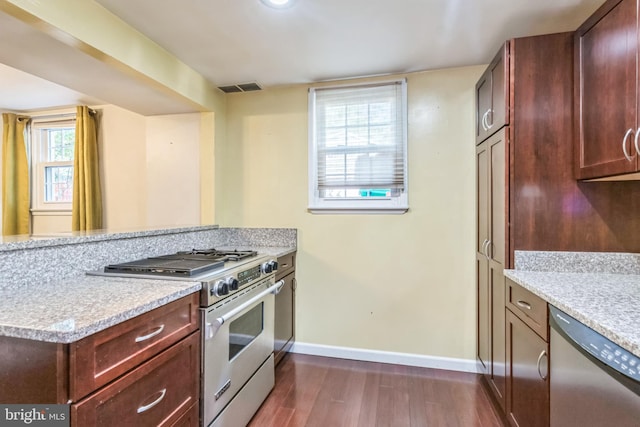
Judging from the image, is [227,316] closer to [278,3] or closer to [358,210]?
[358,210]

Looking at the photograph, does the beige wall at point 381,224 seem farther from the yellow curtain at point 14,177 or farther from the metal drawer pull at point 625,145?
the yellow curtain at point 14,177

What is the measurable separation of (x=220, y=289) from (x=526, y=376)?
1548 mm

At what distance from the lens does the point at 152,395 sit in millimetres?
1146

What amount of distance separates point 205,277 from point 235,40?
1.53 m

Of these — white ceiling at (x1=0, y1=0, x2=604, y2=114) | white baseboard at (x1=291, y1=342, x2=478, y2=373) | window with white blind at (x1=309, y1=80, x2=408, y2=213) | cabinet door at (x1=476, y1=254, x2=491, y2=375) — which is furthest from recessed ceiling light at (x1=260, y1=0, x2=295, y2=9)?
white baseboard at (x1=291, y1=342, x2=478, y2=373)

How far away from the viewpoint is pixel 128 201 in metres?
3.16

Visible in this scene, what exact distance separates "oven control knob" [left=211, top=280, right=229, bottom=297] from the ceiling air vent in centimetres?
189

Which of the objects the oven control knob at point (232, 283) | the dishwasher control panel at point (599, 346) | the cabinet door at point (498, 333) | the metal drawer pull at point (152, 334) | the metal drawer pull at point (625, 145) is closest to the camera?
the dishwasher control panel at point (599, 346)

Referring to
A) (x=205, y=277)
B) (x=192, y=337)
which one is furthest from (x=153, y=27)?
(x=192, y=337)

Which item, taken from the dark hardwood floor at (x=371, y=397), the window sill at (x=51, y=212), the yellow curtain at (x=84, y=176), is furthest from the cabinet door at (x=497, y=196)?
the window sill at (x=51, y=212)

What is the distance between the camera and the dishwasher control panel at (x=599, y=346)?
0.83 meters

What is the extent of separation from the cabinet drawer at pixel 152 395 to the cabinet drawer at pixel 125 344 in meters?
0.03

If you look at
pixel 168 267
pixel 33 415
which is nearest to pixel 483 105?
pixel 168 267

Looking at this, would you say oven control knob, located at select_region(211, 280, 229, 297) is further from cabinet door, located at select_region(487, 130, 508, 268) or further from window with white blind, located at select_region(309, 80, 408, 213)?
cabinet door, located at select_region(487, 130, 508, 268)
